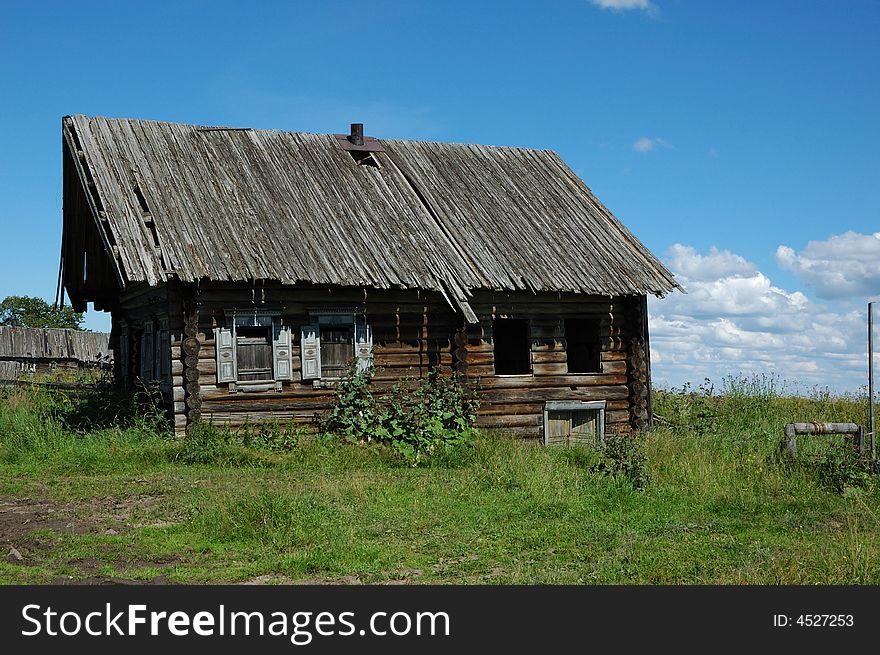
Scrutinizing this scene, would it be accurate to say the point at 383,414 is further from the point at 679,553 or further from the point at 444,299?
the point at 679,553

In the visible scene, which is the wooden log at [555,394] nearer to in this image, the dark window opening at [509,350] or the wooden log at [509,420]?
the wooden log at [509,420]

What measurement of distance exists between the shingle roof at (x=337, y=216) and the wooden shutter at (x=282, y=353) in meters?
1.00

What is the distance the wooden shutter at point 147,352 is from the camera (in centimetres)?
1723

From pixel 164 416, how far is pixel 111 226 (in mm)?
3322

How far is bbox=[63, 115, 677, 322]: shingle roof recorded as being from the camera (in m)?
15.8

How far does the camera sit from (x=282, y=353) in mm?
15852

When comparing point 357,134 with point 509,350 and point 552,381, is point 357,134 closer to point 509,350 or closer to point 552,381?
point 509,350

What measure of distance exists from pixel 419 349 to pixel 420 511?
282 inches

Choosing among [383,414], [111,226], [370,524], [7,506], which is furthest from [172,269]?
[370,524]

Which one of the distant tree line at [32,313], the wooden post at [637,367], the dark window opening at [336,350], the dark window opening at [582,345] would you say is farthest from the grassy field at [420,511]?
the distant tree line at [32,313]

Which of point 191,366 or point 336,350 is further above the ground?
point 336,350

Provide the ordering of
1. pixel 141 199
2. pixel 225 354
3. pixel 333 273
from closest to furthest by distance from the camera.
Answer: pixel 225 354 < pixel 333 273 < pixel 141 199

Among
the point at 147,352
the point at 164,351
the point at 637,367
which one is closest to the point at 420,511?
the point at 164,351

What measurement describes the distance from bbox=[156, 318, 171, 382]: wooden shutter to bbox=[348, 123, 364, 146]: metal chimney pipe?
21.7 feet
